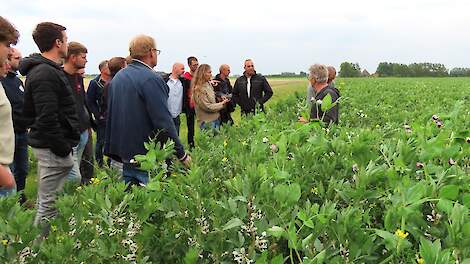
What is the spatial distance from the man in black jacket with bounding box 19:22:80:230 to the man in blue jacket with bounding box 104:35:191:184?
0.38 m

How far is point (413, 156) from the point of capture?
2.14 meters

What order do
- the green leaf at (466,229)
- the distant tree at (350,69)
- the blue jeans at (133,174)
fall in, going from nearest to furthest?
1. the green leaf at (466,229)
2. the blue jeans at (133,174)
3. the distant tree at (350,69)

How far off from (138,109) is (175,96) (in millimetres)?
4188

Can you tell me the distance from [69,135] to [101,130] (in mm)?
3351

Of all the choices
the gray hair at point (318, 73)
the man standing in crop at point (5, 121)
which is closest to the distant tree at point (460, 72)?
the gray hair at point (318, 73)

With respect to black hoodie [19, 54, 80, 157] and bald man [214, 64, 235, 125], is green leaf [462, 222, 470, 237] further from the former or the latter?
bald man [214, 64, 235, 125]

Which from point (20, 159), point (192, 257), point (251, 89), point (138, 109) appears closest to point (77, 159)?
point (20, 159)

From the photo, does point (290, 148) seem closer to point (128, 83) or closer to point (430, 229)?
point (430, 229)

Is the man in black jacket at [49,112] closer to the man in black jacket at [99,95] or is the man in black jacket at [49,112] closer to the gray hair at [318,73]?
the gray hair at [318,73]

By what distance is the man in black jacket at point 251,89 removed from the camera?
967 centimetres

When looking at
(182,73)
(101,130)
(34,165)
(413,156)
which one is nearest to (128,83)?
(413,156)

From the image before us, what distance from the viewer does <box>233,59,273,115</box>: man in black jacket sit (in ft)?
A: 31.7

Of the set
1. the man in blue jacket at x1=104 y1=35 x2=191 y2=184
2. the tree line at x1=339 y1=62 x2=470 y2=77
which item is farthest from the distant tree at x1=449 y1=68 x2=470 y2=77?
the man in blue jacket at x1=104 y1=35 x2=191 y2=184

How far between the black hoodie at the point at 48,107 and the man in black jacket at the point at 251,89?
5843 mm
